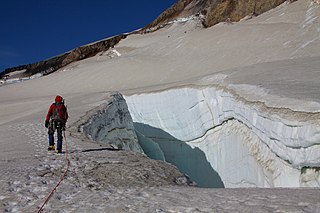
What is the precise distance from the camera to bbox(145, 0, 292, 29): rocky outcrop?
86.9 feet

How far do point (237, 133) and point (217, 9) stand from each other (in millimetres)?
23974

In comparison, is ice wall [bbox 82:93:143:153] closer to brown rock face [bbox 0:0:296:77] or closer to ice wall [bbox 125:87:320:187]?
ice wall [bbox 125:87:320:187]

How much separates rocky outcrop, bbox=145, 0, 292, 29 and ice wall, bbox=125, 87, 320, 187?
16.6 metres

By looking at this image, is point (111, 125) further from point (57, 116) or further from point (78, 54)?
point (78, 54)

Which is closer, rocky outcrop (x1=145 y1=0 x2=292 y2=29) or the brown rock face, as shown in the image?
rocky outcrop (x1=145 y1=0 x2=292 y2=29)

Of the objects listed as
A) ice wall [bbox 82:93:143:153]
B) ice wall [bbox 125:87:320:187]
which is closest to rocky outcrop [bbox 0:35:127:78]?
ice wall [bbox 125:87:320:187]

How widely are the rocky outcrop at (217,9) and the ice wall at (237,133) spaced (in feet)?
54.4

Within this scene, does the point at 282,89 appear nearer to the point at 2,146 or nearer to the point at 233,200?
the point at 233,200

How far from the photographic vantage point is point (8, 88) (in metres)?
25.4

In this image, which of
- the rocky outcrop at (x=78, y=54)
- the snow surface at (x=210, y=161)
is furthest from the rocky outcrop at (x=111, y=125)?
the rocky outcrop at (x=78, y=54)

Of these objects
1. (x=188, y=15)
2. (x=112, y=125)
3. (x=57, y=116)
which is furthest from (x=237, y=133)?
(x=188, y=15)

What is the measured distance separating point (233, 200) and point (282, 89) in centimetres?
367

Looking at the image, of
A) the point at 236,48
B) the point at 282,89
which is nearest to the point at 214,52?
the point at 236,48

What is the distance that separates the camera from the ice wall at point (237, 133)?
4973 mm
